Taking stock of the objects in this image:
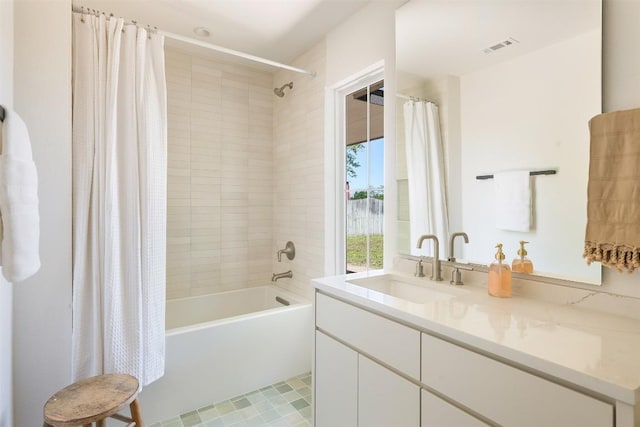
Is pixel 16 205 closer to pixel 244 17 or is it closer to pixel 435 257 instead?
pixel 435 257

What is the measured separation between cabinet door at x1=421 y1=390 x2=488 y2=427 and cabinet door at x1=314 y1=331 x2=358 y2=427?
35cm

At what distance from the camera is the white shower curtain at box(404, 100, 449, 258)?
1.67m

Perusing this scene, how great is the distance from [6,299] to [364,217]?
1982 mm

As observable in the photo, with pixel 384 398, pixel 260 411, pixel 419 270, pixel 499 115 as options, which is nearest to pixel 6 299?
pixel 260 411

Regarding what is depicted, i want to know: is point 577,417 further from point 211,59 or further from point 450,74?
point 211,59

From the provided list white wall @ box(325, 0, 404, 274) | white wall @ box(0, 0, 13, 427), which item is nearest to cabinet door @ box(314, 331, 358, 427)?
white wall @ box(325, 0, 404, 274)

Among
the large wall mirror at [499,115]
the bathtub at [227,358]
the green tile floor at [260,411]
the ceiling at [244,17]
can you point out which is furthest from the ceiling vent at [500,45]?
the green tile floor at [260,411]

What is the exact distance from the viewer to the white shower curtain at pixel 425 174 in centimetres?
167

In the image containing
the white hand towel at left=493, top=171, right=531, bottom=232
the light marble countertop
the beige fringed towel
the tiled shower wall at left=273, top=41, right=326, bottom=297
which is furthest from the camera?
the tiled shower wall at left=273, top=41, right=326, bottom=297

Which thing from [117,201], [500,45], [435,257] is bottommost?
[435,257]

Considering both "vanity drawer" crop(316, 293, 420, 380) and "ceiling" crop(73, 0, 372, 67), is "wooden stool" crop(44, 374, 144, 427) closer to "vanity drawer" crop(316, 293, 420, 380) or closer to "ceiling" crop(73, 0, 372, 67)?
"vanity drawer" crop(316, 293, 420, 380)

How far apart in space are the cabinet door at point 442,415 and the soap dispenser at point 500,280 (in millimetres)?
514

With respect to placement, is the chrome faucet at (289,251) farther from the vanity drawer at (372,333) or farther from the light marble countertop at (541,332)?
the light marble countertop at (541,332)

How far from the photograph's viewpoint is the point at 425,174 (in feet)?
5.76
